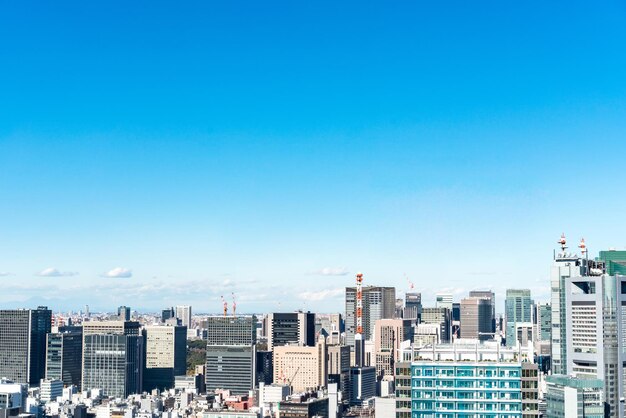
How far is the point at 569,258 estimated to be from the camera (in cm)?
2409

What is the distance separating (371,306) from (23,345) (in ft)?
74.7

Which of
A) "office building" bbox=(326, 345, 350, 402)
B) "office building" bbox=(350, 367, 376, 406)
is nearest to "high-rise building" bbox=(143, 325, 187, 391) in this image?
"office building" bbox=(326, 345, 350, 402)

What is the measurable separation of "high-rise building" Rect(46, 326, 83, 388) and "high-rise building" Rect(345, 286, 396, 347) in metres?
17.3

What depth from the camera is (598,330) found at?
22.0m

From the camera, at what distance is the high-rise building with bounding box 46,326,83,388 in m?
40.7

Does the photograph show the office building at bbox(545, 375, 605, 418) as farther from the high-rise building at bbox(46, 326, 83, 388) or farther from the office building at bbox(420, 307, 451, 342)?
the office building at bbox(420, 307, 451, 342)

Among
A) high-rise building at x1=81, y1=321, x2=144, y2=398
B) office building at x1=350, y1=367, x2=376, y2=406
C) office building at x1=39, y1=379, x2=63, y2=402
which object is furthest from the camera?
high-rise building at x1=81, y1=321, x2=144, y2=398

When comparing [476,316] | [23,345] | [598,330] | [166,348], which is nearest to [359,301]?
[476,316]

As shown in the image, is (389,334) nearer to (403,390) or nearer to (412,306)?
(412,306)

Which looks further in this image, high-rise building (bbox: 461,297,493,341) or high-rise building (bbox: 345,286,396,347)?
high-rise building (bbox: 345,286,396,347)

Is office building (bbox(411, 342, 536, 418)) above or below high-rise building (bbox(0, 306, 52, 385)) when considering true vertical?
above

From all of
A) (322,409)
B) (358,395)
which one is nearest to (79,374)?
(358,395)

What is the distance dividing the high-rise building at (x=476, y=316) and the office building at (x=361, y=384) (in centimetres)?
1704

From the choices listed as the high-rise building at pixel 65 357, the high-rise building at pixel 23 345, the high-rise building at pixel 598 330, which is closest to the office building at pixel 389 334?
the high-rise building at pixel 65 357
